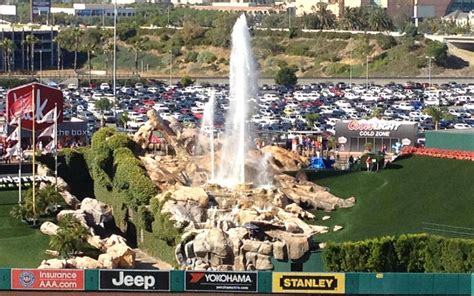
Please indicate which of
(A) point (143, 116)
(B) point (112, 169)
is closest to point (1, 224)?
(B) point (112, 169)

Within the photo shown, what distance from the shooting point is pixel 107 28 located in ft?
626

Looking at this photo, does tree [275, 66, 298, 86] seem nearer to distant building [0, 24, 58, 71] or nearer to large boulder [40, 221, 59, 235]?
distant building [0, 24, 58, 71]

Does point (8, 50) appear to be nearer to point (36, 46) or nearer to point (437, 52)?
point (36, 46)

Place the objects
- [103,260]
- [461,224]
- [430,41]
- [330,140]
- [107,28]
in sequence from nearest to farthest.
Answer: [103,260]
[461,224]
[330,140]
[430,41]
[107,28]

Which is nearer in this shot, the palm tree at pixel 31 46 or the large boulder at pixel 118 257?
the large boulder at pixel 118 257

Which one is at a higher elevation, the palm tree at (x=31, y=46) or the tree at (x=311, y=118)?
the palm tree at (x=31, y=46)

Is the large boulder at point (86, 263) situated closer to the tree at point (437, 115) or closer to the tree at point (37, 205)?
the tree at point (37, 205)

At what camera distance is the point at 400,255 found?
46500 mm

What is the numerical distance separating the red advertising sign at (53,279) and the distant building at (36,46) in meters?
122

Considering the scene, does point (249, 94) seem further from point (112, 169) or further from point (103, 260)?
point (103, 260)

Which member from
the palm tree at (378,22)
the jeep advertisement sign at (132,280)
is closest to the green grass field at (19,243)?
the jeep advertisement sign at (132,280)

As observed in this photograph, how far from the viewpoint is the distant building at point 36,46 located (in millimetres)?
166375

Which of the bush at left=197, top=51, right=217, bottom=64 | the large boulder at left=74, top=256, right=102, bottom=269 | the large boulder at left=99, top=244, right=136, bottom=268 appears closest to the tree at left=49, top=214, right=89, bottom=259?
the large boulder at left=99, top=244, right=136, bottom=268

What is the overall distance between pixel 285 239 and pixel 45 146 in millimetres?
20819
